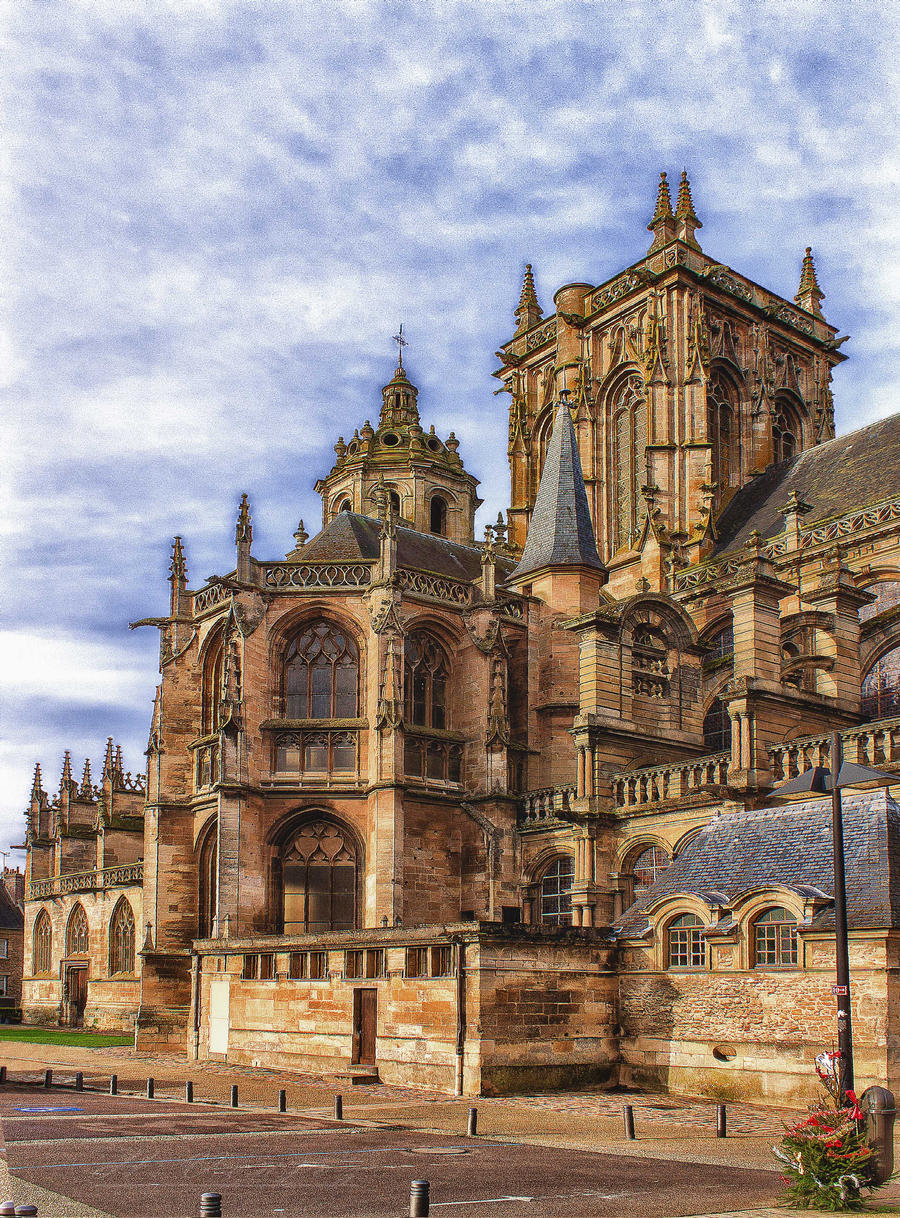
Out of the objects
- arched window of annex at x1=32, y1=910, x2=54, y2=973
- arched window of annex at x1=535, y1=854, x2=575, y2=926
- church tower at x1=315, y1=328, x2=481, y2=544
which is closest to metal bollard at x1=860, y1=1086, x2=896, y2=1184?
arched window of annex at x1=535, y1=854, x2=575, y2=926

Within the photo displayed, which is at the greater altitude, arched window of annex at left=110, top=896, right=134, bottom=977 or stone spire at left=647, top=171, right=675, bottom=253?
stone spire at left=647, top=171, right=675, bottom=253

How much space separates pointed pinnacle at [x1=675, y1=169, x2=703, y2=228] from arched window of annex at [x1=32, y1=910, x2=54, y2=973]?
124 ft

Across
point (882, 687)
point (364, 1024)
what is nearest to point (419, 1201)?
point (364, 1024)

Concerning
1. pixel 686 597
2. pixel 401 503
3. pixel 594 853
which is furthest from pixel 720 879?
Answer: pixel 401 503

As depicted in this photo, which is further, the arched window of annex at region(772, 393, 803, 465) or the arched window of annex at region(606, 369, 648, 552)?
the arched window of annex at region(772, 393, 803, 465)

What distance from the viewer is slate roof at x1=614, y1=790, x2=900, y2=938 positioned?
17.6 m

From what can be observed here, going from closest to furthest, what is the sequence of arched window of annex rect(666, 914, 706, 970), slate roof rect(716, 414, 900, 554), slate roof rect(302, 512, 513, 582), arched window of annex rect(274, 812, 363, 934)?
arched window of annex rect(666, 914, 706, 970), arched window of annex rect(274, 812, 363, 934), slate roof rect(302, 512, 513, 582), slate roof rect(716, 414, 900, 554)

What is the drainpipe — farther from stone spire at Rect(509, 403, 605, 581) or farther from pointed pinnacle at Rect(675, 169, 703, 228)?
pointed pinnacle at Rect(675, 169, 703, 228)

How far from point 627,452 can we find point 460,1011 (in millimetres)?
33422

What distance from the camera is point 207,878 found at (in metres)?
33.5

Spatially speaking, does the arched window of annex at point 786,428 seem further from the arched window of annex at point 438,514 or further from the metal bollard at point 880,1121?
the metal bollard at point 880,1121

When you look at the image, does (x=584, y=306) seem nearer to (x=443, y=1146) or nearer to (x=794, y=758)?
(x=794, y=758)

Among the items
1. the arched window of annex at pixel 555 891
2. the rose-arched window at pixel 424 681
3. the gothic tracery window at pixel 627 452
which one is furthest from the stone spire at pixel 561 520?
the gothic tracery window at pixel 627 452

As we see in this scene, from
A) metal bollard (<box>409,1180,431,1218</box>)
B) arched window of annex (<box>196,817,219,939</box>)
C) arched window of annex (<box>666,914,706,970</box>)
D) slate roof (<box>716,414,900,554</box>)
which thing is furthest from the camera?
slate roof (<box>716,414,900,554</box>)
